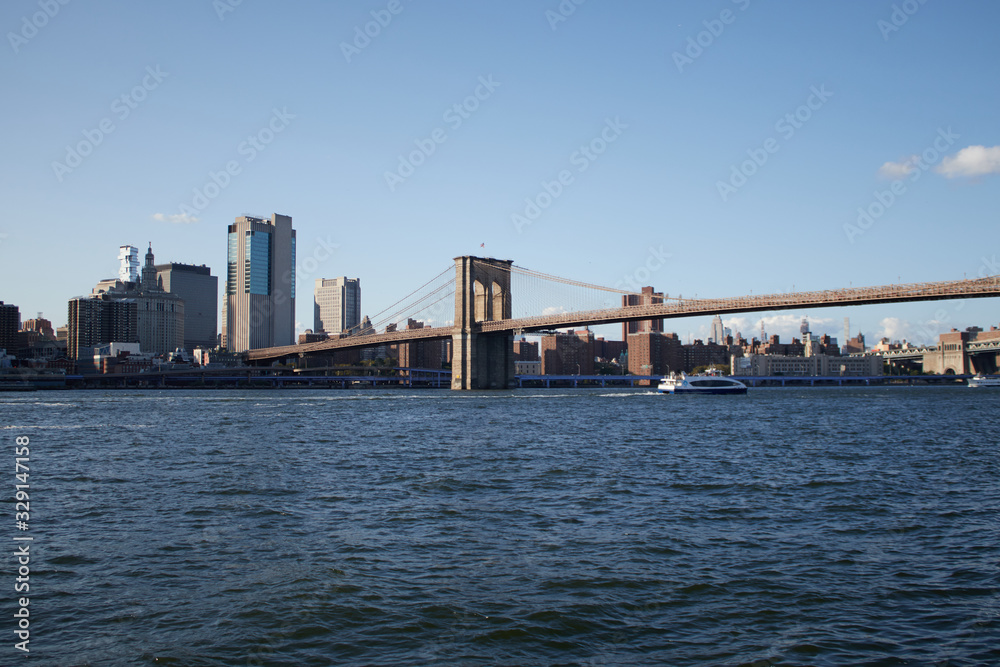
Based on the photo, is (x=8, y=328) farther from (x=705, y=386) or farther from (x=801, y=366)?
(x=801, y=366)

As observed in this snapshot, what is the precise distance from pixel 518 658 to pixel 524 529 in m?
Result: 4.83

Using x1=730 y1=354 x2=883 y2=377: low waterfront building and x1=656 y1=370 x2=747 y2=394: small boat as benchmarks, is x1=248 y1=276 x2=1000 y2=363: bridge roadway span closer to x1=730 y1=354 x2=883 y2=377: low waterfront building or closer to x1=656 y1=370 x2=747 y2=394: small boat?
x1=656 y1=370 x2=747 y2=394: small boat

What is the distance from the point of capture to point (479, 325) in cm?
8331

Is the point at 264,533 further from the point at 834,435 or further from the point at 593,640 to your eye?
the point at 834,435

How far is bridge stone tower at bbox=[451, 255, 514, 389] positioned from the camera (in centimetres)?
8362

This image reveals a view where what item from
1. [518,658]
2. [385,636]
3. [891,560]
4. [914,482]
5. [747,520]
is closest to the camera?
[518,658]

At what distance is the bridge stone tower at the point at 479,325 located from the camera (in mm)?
83625

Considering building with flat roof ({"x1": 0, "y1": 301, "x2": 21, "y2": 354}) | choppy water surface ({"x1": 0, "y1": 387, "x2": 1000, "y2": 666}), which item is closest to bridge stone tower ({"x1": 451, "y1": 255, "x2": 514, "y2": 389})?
choppy water surface ({"x1": 0, "y1": 387, "x2": 1000, "y2": 666})

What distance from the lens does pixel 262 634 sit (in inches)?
296

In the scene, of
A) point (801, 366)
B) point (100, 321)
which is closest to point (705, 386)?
point (801, 366)

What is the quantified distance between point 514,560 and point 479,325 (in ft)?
241

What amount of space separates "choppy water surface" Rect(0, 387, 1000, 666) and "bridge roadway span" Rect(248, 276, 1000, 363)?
36.0m

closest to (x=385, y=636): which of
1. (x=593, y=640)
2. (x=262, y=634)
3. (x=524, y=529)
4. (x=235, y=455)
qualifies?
(x=262, y=634)

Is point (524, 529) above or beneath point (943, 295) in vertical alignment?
beneath
